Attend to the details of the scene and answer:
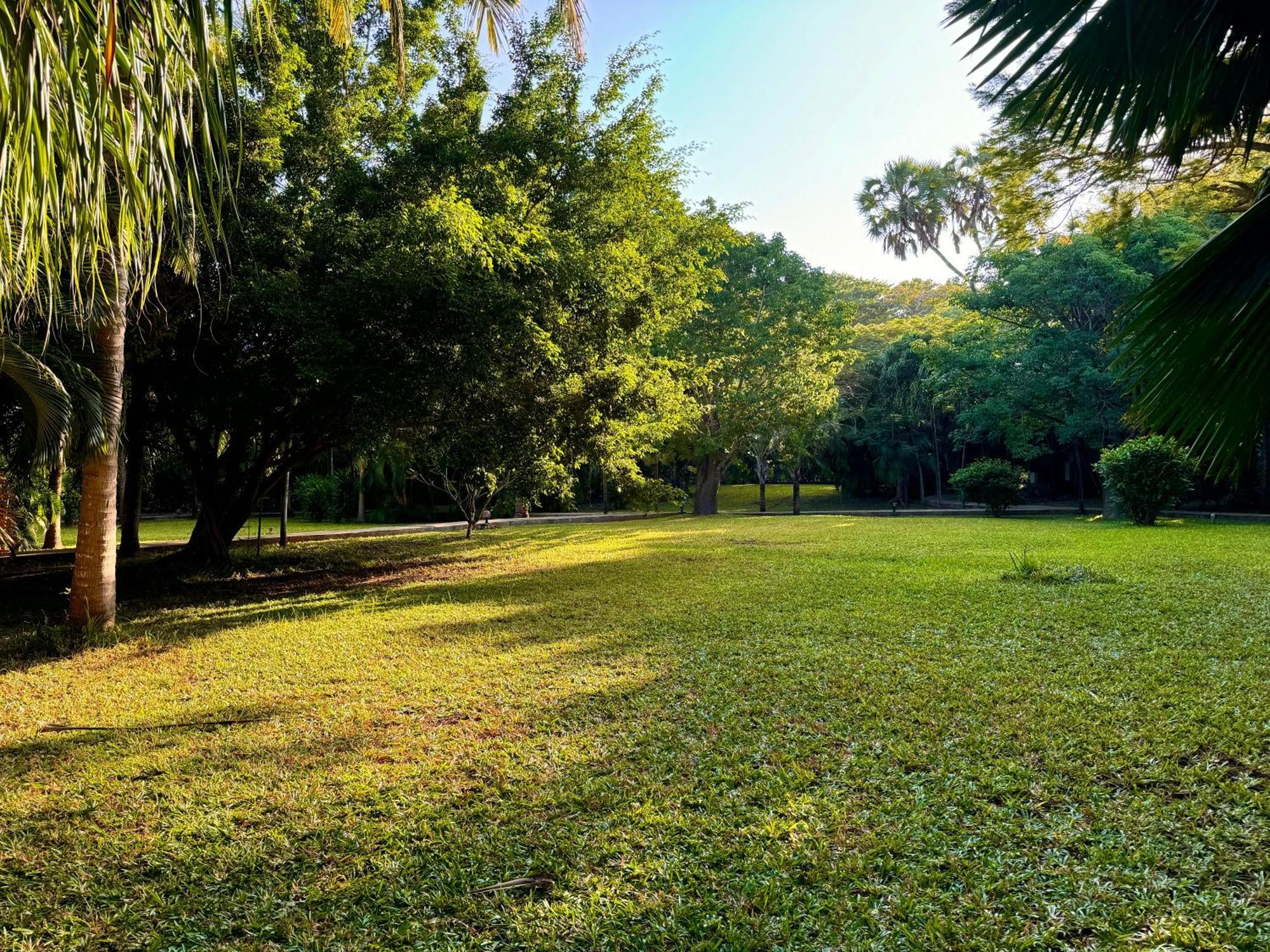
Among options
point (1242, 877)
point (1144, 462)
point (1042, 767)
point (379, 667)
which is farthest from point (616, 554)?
point (1144, 462)

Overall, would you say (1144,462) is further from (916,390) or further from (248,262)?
(248,262)

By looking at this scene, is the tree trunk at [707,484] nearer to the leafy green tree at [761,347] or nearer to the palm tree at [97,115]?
the leafy green tree at [761,347]

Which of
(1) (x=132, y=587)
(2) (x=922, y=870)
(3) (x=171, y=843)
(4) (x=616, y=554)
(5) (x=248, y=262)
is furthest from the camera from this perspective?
(4) (x=616, y=554)

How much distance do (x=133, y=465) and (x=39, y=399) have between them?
23.8ft

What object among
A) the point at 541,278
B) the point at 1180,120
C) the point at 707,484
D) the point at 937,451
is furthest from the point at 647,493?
the point at 937,451

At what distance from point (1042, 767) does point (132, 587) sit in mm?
9702

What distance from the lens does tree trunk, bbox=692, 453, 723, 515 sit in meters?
22.1

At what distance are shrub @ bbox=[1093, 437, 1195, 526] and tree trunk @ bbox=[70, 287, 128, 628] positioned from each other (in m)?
16.3

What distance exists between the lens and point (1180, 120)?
8.75ft

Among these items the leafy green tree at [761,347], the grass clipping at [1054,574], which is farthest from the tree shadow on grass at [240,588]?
the leafy green tree at [761,347]

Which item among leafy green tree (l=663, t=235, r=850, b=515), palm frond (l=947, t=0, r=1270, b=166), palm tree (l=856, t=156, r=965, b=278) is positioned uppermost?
palm tree (l=856, t=156, r=965, b=278)

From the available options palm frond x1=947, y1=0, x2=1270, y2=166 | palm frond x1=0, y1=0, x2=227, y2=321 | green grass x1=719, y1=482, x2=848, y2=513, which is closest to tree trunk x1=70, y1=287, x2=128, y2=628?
palm frond x1=0, y1=0, x2=227, y2=321

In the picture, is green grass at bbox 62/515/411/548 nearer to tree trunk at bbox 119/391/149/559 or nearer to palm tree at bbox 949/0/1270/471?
tree trunk at bbox 119/391/149/559

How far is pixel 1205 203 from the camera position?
8.41 metres
